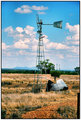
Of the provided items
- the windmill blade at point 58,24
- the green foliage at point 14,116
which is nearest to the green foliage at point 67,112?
the green foliage at point 14,116

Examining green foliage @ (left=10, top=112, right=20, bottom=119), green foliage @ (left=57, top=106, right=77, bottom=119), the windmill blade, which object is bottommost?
green foliage @ (left=10, top=112, right=20, bottom=119)

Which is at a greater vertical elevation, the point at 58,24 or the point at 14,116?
the point at 58,24

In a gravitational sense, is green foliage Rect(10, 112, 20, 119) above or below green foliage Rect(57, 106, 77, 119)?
below

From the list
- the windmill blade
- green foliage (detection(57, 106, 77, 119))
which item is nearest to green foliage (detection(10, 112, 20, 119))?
green foliage (detection(57, 106, 77, 119))

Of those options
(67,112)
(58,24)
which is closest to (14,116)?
(67,112)

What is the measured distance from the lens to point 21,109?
8.70m

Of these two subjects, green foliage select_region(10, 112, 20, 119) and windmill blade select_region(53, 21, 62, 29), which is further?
windmill blade select_region(53, 21, 62, 29)

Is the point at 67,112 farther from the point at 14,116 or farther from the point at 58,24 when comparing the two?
the point at 58,24

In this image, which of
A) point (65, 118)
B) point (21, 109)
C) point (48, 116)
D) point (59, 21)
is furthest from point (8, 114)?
point (59, 21)

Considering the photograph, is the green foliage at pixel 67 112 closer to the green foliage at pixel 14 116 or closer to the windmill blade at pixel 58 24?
the green foliage at pixel 14 116

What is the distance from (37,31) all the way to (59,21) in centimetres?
153

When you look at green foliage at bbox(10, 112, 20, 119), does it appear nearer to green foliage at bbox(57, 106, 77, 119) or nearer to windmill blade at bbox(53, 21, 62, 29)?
green foliage at bbox(57, 106, 77, 119)

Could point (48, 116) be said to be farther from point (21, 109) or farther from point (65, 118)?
point (21, 109)

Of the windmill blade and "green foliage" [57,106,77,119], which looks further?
the windmill blade
